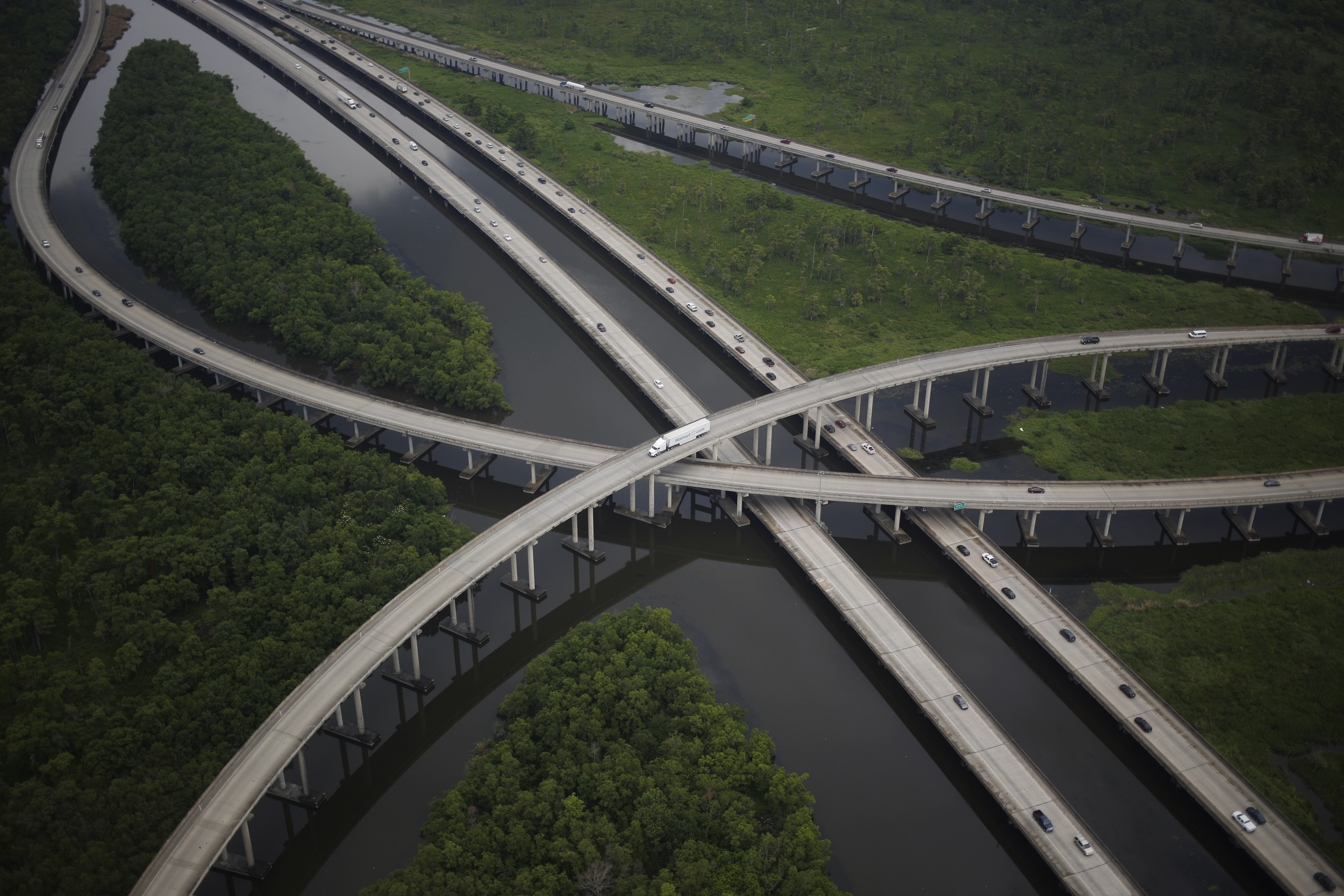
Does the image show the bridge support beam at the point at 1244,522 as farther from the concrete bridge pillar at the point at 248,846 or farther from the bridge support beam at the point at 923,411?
the concrete bridge pillar at the point at 248,846

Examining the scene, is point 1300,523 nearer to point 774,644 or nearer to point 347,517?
point 774,644

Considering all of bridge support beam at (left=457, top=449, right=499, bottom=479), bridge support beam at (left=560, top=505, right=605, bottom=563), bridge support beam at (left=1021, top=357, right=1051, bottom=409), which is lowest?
bridge support beam at (left=560, top=505, right=605, bottom=563)

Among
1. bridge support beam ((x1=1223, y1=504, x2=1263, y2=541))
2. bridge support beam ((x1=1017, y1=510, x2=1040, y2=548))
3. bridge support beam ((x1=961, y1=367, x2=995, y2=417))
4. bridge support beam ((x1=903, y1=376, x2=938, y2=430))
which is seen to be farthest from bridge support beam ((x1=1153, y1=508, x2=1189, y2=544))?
bridge support beam ((x1=903, y1=376, x2=938, y2=430))

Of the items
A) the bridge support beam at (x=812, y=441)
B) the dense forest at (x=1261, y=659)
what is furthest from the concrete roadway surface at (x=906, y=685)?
the dense forest at (x=1261, y=659)

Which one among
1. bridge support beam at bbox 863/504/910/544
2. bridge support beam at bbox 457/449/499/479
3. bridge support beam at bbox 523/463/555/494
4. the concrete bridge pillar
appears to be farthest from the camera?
bridge support beam at bbox 457/449/499/479

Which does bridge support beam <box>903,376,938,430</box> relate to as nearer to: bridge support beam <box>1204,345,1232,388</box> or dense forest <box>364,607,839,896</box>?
bridge support beam <box>1204,345,1232,388</box>

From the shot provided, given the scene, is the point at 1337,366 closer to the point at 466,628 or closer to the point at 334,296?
the point at 466,628

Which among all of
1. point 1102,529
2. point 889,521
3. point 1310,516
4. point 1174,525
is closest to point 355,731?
point 889,521
